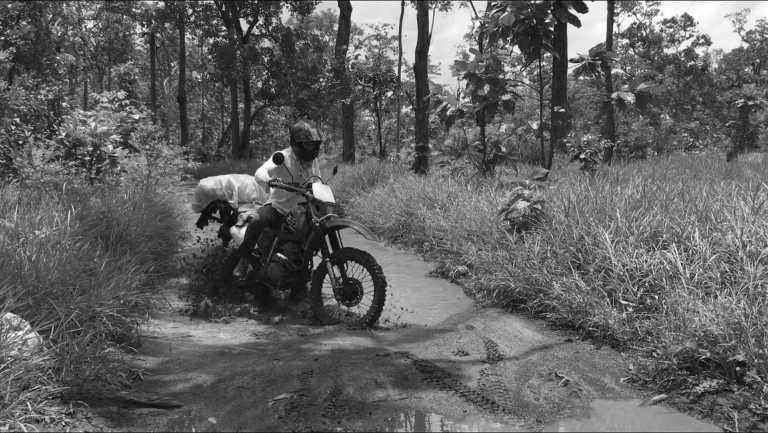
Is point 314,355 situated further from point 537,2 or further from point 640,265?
point 537,2

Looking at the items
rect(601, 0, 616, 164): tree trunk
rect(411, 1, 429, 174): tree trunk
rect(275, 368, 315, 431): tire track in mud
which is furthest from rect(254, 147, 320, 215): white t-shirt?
rect(411, 1, 429, 174): tree trunk

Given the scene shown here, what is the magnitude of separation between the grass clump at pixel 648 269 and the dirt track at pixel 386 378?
27cm

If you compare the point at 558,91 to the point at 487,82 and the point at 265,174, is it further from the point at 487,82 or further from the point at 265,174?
the point at 265,174

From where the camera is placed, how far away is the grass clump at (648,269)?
3.29 m

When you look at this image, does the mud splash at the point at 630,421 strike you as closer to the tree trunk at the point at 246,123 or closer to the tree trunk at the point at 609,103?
the tree trunk at the point at 609,103

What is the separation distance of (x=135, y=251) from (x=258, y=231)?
1.56m

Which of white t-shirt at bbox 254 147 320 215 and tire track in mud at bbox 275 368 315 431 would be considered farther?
white t-shirt at bbox 254 147 320 215

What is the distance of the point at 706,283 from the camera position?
3.92 meters

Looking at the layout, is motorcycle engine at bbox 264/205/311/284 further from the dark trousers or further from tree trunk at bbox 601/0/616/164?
tree trunk at bbox 601/0/616/164

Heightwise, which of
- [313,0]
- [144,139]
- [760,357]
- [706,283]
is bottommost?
[760,357]

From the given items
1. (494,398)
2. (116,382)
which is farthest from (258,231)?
(494,398)

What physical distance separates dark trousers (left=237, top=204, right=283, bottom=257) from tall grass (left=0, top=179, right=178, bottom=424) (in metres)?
0.97

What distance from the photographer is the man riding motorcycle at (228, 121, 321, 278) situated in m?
4.91

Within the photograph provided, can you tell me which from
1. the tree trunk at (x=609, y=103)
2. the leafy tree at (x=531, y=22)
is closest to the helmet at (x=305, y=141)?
the leafy tree at (x=531, y=22)
